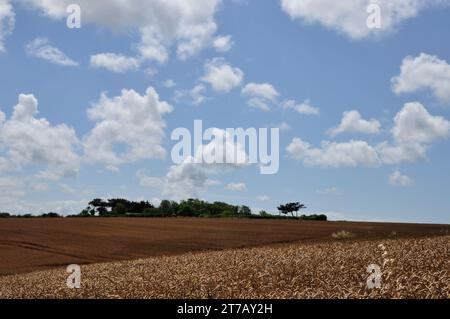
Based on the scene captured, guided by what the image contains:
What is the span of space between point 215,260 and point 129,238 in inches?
1137

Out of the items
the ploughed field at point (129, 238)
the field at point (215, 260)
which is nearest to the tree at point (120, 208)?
the field at point (215, 260)

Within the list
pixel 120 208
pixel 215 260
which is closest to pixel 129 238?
pixel 215 260

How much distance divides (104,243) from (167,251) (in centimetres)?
806

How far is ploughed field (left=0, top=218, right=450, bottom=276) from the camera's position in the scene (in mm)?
37969

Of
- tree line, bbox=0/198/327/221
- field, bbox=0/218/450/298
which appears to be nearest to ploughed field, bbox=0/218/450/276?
field, bbox=0/218/450/298

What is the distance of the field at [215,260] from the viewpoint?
9.93 m

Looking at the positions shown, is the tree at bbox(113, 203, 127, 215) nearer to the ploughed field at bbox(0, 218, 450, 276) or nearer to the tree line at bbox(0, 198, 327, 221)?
the tree line at bbox(0, 198, 327, 221)

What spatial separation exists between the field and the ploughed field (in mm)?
85

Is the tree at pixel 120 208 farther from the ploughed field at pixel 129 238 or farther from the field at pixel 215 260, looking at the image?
the ploughed field at pixel 129 238

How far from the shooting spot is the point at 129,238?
48.6 meters

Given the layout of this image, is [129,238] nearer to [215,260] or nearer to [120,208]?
[215,260]

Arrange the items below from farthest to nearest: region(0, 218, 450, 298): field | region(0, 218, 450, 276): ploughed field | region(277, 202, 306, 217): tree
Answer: region(277, 202, 306, 217): tree, region(0, 218, 450, 276): ploughed field, region(0, 218, 450, 298): field
